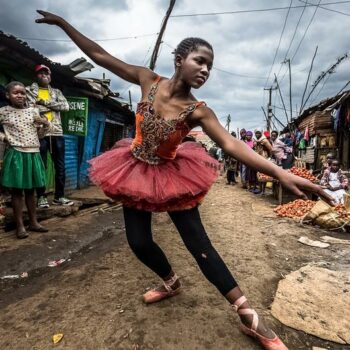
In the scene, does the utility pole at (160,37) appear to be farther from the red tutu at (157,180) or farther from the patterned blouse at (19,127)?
the red tutu at (157,180)

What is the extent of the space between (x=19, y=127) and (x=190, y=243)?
9.98 ft

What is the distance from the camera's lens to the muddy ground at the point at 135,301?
1941 millimetres

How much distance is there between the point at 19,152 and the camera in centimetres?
395

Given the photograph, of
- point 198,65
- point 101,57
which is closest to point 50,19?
point 101,57

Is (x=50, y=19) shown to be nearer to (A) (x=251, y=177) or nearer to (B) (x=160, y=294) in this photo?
(B) (x=160, y=294)

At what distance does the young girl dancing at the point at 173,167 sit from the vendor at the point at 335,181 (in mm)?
5795

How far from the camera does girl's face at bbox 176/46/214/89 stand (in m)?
1.82

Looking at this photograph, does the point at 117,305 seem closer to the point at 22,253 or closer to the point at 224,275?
the point at 224,275

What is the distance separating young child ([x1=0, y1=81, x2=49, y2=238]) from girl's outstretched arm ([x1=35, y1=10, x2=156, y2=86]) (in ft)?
6.28

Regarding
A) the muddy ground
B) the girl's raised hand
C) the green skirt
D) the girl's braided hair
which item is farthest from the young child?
the girl's braided hair

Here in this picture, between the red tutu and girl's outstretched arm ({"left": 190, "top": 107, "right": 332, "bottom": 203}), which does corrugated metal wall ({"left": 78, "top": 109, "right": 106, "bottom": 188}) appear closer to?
the red tutu

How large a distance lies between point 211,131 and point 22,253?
2.80 m

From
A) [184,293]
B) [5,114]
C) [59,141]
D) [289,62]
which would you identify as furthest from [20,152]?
[289,62]

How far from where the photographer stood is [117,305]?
7.64 ft
